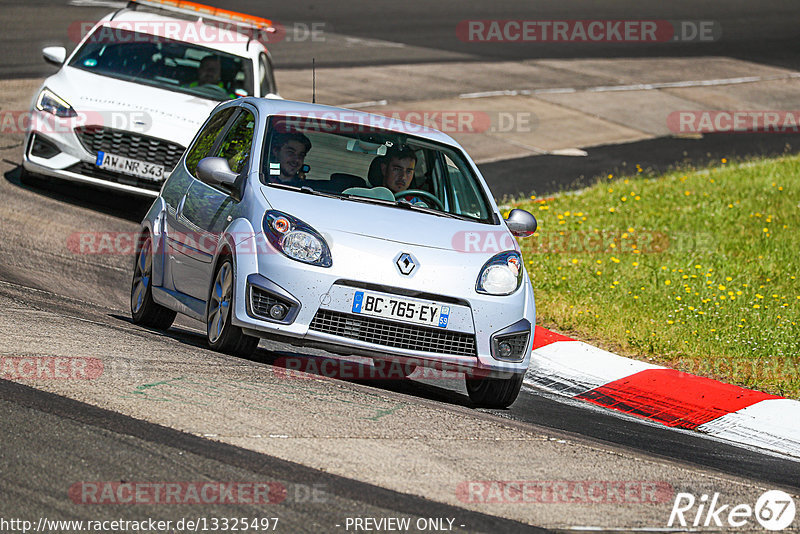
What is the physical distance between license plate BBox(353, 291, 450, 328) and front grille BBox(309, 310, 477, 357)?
0.04 meters

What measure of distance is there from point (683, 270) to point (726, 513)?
653 cm

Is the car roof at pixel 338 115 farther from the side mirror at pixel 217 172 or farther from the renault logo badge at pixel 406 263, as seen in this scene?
the renault logo badge at pixel 406 263

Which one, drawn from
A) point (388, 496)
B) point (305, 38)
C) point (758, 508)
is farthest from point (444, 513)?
point (305, 38)

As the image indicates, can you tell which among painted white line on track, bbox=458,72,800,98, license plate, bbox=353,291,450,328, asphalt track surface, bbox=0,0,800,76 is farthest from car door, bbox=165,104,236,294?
painted white line on track, bbox=458,72,800,98

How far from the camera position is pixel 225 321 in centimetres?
720

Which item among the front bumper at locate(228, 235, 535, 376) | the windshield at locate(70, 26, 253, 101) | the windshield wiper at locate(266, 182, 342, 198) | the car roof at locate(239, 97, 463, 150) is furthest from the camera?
the windshield at locate(70, 26, 253, 101)

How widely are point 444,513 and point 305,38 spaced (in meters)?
22.0

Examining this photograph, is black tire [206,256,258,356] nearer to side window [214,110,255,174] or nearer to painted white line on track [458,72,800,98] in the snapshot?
side window [214,110,255,174]

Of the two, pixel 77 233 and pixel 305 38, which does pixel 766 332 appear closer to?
pixel 77 233

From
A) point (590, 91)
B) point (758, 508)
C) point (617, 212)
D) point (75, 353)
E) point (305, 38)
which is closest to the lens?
point (758, 508)

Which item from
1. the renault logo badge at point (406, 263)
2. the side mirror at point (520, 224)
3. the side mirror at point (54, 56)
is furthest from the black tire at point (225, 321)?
the side mirror at point (54, 56)

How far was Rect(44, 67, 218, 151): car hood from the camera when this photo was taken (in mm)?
12039

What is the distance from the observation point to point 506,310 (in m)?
Result: 7.20

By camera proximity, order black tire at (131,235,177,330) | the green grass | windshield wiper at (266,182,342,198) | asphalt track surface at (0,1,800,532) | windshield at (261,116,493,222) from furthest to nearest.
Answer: the green grass → black tire at (131,235,177,330) → windshield at (261,116,493,222) → windshield wiper at (266,182,342,198) → asphalt track surface at (0,1,800,532)
